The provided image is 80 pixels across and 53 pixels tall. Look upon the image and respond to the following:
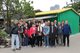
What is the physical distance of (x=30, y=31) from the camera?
1908cm

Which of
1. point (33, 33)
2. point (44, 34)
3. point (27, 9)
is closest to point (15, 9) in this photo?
point (27, 9)

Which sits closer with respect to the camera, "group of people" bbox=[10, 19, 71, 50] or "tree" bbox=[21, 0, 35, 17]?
"group of people" bbox=[10, 19, 71, 50]

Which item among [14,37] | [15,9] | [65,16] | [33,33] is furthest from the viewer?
[65,16]

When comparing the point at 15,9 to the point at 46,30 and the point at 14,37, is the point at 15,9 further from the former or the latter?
the point at 14,37

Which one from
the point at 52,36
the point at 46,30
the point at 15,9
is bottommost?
the point at 52,36

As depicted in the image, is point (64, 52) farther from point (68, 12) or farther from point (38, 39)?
point (68, 12)

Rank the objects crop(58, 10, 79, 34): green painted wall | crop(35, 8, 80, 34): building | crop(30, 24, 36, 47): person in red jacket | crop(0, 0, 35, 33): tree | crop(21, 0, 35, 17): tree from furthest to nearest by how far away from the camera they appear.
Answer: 1. crop(21, 0, 35, 17): tree
2. crop(58, 10, 79, 34): green painted wall
3. crop(35, 8, 80, 34): building
4. crop(0, 0, 35, 33): tree
5. crop(30, 24, 36, 47): person in red jacket

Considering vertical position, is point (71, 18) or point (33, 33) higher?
point (33, 33)

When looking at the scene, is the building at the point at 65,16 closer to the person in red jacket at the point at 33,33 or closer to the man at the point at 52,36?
the person in red jacket at the point at 33,33

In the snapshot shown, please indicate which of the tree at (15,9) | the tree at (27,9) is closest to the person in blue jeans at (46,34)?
the tree at (15,9)

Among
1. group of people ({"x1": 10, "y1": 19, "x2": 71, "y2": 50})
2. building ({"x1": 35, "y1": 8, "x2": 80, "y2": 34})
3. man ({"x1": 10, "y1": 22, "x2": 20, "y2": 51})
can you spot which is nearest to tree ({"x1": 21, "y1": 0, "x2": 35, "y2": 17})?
building ({"x1": 35, "y1": 8, "x2": 80, "y2": 34})

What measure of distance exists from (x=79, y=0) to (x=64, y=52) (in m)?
40.0

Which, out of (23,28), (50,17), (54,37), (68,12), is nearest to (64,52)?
(54,37)

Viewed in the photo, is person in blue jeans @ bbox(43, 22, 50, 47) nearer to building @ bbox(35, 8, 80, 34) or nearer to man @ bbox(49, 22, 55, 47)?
man @ bbox(49, 22, 55, 47)
